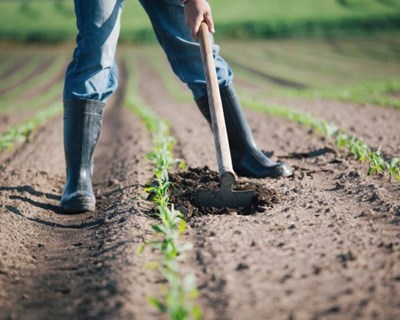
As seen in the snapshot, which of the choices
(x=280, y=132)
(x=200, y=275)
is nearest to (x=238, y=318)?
(x=200, y=275)

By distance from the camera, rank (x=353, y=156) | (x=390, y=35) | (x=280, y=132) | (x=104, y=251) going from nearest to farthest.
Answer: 1. (x=104, y=251)
2. (x=353, y=156)
3. (x=280, y=132)
4. (x=390, y=35)

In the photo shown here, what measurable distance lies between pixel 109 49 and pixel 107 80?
22cm

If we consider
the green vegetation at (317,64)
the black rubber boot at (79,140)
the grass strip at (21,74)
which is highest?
the black rubber boot at (79,140)

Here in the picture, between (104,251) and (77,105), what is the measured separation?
121cm

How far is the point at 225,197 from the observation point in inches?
119

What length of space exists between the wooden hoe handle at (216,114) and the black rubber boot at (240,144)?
0.43 m

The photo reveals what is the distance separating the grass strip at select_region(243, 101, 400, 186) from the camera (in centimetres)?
347

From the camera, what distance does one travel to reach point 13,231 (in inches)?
115

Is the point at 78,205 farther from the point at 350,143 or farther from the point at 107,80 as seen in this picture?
the point at 350,143

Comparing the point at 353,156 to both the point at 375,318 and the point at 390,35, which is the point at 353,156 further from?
the point at 390,35

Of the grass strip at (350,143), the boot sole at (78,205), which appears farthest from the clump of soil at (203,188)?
the grass strip at (350,143)

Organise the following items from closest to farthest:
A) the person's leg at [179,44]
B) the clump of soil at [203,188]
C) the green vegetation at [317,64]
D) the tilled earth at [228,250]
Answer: the tilled earth at [228,250]
the clump of soil at [203,188]
the person's leg at [179,44]
the green vegetation at [317,64]

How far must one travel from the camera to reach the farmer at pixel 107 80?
3307 millimetres

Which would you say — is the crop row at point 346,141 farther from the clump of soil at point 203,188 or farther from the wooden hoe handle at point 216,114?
the wooden hoe handle at point 216,114
